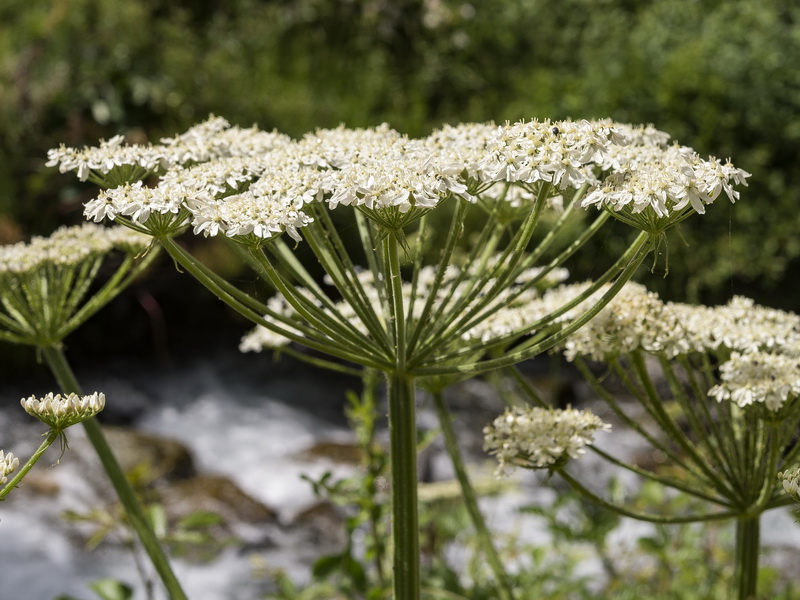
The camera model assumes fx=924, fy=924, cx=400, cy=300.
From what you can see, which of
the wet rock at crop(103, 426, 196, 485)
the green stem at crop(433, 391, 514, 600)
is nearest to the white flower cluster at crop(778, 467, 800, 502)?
the green stem at crop(433, 391, 514, 600)

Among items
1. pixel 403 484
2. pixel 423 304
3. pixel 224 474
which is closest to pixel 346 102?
pixel 224 474

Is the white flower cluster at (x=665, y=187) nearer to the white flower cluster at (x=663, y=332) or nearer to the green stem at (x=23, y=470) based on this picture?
the white flower cluster at (x=663, y=332)

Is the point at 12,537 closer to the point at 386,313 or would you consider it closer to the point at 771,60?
the point at 386,313

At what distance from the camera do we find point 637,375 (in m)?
2.05

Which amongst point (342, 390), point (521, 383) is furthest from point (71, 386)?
point (342, 390)

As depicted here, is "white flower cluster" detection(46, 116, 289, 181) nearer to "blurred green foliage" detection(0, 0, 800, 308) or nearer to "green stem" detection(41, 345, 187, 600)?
"green stem" detection(41, 345, 187, 600)

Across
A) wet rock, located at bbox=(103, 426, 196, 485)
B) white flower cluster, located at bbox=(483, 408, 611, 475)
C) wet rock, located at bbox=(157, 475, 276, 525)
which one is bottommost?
white flower cluster, located at bbox=(483, 408, 611, 475)

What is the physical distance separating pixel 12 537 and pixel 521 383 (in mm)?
5178

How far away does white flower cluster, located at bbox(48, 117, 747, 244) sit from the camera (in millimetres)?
1521

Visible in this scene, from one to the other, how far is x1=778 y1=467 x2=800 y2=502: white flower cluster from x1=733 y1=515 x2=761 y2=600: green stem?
0.43 m

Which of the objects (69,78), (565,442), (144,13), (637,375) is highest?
(144,13)

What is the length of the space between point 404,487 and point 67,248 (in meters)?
1.09

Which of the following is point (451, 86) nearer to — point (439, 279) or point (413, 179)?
point (439, 279)

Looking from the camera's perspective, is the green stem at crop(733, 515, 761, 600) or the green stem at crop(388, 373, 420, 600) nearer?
the green stem at crop(388, 373, 420, 600)
